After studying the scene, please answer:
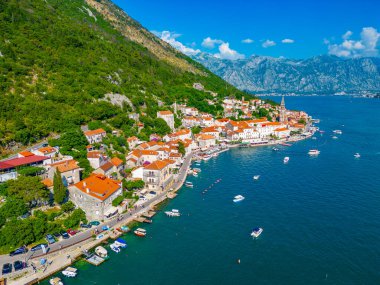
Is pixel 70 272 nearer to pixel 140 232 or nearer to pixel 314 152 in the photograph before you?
pixel 140 232

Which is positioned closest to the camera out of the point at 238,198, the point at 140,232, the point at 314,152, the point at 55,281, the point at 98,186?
the point at 55,281

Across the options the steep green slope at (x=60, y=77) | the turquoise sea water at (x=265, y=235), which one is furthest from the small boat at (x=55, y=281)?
the steep green slope at (x=60, y=77)

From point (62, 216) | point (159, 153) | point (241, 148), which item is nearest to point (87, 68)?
point (159, 153)

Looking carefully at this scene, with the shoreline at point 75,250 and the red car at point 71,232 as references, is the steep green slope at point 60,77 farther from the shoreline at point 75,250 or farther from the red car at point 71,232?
the shoreline at point 75,250

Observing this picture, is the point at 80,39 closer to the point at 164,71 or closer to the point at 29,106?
the point at 164,71

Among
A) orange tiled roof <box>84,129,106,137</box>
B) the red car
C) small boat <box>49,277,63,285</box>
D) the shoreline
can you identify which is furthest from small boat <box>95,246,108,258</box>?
orange tiled roof <box>84,129,106,137</box>

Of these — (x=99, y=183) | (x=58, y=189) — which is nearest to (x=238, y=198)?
(x=99, y=183)
